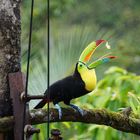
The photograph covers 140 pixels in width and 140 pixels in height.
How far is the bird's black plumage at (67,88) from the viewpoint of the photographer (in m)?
2.72

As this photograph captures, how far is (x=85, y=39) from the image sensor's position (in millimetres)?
3416

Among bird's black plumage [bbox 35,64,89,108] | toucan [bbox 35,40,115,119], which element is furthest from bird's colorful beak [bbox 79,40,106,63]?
bird's black plumage [bbox 35,64,89,108]

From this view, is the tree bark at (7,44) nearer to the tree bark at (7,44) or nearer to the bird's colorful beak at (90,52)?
the tree bark at (7,44)

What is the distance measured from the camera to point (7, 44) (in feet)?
7.77

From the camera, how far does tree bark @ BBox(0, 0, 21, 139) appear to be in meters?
2.35

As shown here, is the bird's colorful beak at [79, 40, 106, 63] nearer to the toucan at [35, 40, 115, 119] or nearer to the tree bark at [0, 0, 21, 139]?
the toucan at [35, 40, 115, 119]

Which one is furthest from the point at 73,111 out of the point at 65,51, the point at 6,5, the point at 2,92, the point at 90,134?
the point at 90,134

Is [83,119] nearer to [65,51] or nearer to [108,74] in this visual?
[65,51]

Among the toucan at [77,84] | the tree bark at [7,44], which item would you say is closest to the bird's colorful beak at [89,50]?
the toucan at [77,84]

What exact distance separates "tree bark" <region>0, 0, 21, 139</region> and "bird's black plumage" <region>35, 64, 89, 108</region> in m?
0.34

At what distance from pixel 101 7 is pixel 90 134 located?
28.7 ft

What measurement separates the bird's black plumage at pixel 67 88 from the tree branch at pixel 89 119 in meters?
0.19

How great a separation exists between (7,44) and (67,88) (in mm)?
503

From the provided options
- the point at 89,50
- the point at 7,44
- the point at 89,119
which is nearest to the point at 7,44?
the point at 7,44
